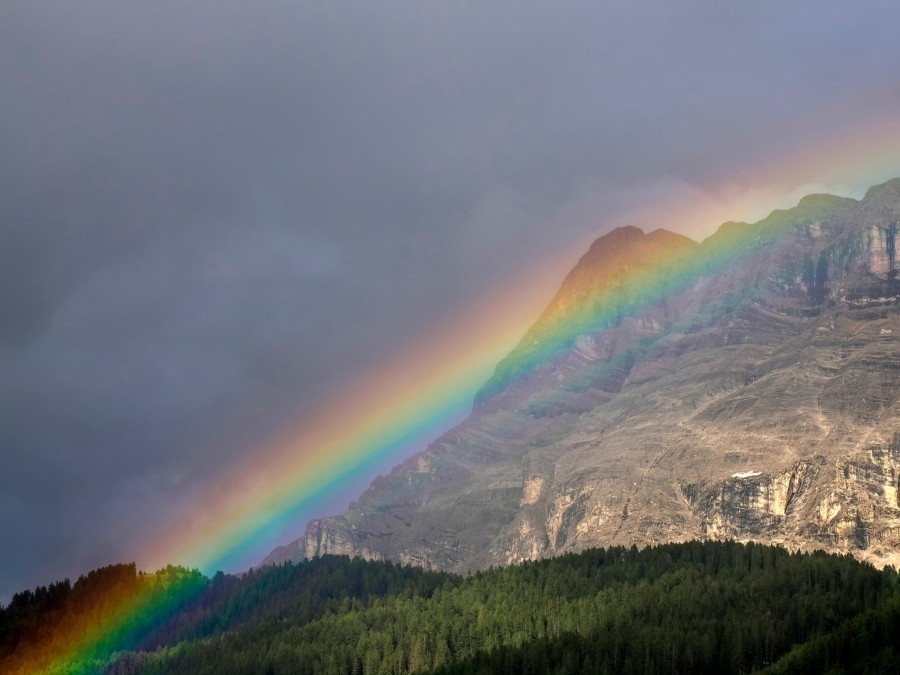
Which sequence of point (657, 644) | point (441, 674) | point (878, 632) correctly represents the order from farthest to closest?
point (441, 674)
point (657, 644)
point (878, 632)

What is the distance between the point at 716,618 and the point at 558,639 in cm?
3227

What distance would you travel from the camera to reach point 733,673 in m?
180

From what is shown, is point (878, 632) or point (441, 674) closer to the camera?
point (878, 632)

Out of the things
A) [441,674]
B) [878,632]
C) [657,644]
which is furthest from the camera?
[441,674]

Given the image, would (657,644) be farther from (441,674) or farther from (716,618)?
(441,674)

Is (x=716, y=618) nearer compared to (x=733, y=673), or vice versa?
(x=733, y=673)

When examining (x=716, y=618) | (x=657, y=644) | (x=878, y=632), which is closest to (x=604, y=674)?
(x=657, y=644)

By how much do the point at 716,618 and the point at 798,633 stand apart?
15.6 metres

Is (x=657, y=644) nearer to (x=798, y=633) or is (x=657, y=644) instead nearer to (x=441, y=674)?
(x=798, y=633)

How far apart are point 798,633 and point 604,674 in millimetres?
44111

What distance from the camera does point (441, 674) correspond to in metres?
196

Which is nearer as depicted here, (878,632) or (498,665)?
(878,632)

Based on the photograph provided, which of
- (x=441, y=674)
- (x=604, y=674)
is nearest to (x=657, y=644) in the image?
(x=604, y=674)

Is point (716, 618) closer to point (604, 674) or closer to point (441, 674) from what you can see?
point (604, 674)
